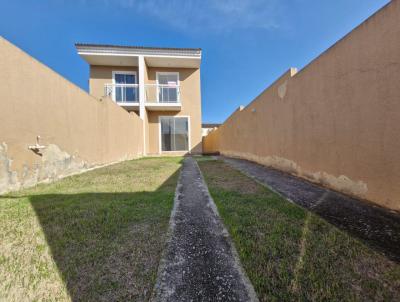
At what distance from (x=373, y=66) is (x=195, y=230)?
134 inches

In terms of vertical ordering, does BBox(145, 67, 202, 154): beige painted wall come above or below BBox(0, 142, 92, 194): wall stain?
above

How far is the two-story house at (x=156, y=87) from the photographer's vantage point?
11625 mm

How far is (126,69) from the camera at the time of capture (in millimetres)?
12805

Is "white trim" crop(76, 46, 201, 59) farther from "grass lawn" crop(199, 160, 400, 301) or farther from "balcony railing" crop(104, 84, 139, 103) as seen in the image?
"grass lawn" crop(199, 160, 400, 301)

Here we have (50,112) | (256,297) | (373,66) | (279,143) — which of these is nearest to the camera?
(256,297)

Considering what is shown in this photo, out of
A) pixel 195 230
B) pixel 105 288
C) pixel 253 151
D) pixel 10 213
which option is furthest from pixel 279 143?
pixel 10 213

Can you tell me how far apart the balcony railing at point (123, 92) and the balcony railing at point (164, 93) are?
83 centimetres

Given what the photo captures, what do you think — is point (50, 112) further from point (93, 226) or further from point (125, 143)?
point (125, 143)

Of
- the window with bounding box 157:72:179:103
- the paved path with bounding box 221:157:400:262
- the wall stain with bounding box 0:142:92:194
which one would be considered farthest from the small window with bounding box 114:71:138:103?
the paved path with bounding box 221:157:400:262

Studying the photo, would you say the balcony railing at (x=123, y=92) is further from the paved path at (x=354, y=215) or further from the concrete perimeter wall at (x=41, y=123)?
the paved path at (x=354, y=215)

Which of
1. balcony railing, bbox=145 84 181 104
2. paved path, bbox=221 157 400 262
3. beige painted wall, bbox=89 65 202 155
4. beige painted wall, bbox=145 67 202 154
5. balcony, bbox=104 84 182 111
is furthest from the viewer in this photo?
beige painted wall, bbox=145 67 202 154

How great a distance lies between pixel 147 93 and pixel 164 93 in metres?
1.22

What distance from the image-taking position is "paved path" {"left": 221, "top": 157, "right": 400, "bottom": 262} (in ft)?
5.43

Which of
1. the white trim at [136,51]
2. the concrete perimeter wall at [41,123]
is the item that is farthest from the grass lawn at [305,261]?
the white trim at [136,51]
